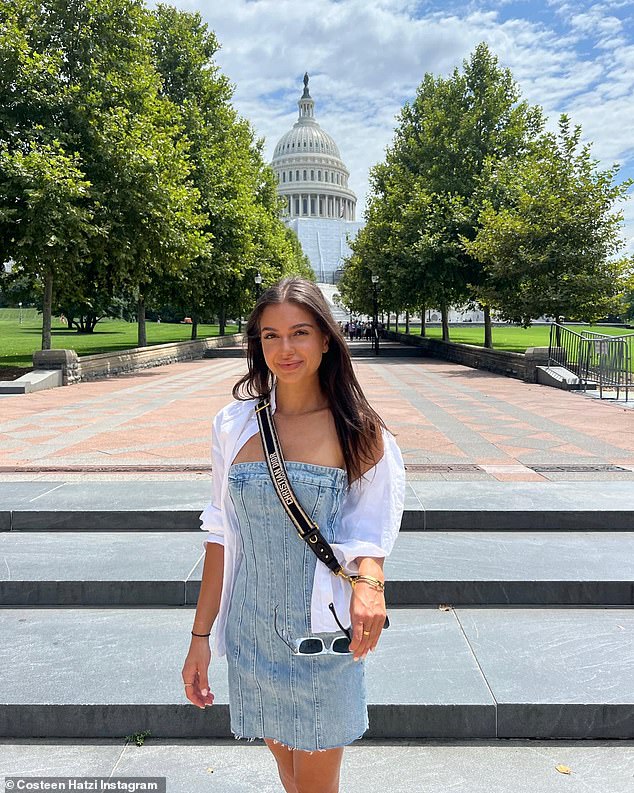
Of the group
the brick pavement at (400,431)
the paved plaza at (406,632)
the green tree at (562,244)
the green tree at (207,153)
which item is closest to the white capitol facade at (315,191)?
the green tree at (207,153)

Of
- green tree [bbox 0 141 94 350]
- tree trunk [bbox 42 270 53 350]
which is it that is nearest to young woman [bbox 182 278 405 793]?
green tree [bbox 0 141 94 350]

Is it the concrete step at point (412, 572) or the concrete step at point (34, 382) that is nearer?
the concrete step at point (412, 572)

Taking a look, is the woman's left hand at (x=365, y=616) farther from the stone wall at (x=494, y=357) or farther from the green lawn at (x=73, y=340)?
the green lawn at (x=73, y=340)

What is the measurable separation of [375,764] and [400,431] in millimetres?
6706

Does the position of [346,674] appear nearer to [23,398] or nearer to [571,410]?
[571,410]

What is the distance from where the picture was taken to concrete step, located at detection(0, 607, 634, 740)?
9.76 ft

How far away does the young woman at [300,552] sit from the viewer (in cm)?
171

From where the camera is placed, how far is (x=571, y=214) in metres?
17.8

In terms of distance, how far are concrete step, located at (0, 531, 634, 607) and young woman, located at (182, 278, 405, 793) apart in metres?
2.30

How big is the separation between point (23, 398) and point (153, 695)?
467 inches

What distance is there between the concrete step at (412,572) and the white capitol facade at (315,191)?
408ft

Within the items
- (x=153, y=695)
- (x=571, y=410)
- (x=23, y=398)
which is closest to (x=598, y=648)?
(x=153, y=695)

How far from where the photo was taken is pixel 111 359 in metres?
19.8

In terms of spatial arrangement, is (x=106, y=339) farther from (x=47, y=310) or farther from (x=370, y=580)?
(x=370, y=580)
